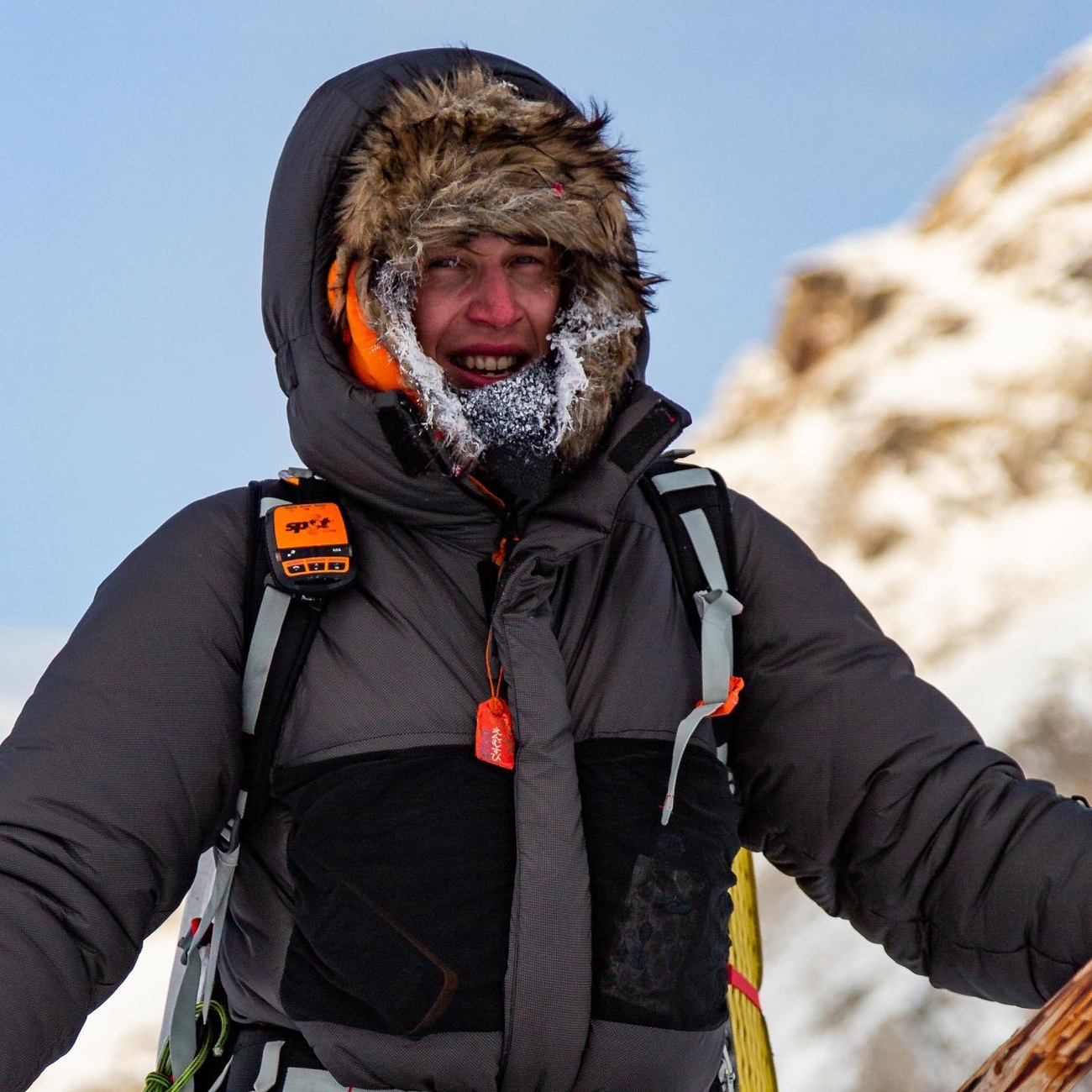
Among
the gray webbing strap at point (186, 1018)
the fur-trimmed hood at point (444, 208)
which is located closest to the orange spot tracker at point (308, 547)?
the fur-trimmed hood at point (444, 208)

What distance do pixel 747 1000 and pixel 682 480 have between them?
3.07ft

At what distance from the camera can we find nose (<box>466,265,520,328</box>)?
240 centimetres

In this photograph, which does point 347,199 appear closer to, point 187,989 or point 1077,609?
point 187,989

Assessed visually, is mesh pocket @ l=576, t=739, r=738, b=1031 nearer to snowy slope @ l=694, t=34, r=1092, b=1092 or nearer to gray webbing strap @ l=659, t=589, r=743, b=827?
gray webbing strap @ l=659, t=589, r=743, b=827

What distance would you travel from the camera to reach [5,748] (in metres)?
1.94

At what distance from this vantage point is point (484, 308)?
2410 mm

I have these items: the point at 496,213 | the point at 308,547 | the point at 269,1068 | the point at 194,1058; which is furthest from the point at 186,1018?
the point at 496,213

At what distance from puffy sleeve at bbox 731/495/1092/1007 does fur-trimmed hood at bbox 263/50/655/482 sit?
387mm

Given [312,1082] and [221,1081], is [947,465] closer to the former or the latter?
[221,1081]

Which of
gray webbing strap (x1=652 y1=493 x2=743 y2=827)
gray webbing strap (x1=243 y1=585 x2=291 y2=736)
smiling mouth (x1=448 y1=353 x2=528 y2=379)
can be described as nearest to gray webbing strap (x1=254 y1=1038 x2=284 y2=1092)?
gray webbing strap (x1=243 y1=585 x2=291 y2=736)

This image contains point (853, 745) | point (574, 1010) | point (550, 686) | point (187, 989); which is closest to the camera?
point (574, 1010)

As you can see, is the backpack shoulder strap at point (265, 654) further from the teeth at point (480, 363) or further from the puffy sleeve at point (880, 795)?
the puffy sleeve at point (880, 795)

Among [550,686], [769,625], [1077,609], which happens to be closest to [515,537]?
[550,686]

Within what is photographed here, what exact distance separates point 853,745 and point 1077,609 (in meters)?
6.55
